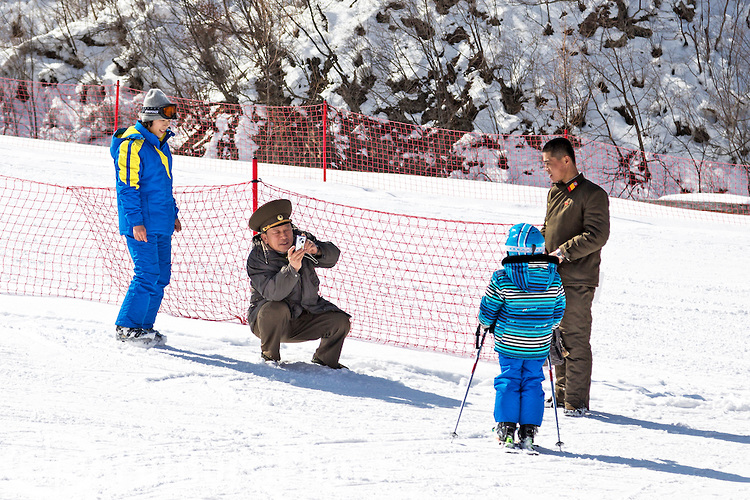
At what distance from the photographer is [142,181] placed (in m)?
5.32

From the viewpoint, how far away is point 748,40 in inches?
882

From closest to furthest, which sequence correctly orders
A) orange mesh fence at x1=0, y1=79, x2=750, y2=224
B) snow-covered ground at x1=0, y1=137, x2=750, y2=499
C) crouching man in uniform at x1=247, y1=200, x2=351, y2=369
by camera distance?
snow-covered ground at x1=0, y1=137, x2=750, y2=499
crouching man in uniform at x1=247, y1=200, x2=351, y2=369
orange mesh fence at x1=0, y1=79, x2=750, y2=224

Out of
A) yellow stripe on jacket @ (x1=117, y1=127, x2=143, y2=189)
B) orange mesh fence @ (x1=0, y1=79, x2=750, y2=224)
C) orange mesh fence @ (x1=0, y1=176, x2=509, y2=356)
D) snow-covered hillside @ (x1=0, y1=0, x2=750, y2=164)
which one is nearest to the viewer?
yellow stripe on jacket @ (x1=117, y1=127, x2=143, y2=189)

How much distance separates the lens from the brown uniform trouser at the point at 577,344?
4.81 meters

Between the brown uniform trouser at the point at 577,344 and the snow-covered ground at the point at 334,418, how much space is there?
7.6 inches

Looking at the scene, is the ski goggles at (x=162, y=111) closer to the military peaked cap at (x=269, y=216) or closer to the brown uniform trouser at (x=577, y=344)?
the military peaked cap at (x=269, y=216)

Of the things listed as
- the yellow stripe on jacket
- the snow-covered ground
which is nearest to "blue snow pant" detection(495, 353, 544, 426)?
the snow-covered ground

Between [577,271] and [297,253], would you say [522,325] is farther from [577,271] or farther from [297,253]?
[297,253]

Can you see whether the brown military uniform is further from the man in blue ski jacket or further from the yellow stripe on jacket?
the yellow stripe on jacket

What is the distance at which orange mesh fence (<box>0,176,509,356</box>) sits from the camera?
23.5 ft

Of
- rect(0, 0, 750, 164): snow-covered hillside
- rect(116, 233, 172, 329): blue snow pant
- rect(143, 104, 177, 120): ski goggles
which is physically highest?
rect(0, 0, 750, 164): snow-covered hillside

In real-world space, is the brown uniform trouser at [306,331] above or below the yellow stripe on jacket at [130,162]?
below

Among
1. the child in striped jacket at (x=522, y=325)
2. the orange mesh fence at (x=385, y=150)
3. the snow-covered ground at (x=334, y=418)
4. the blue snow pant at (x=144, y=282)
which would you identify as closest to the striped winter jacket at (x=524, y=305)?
the child in striped jacket at (x=522, y=325)

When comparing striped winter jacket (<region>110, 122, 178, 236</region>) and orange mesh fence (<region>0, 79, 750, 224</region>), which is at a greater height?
orange mesh fence (<region>0, 79, 750, 224</region>)
